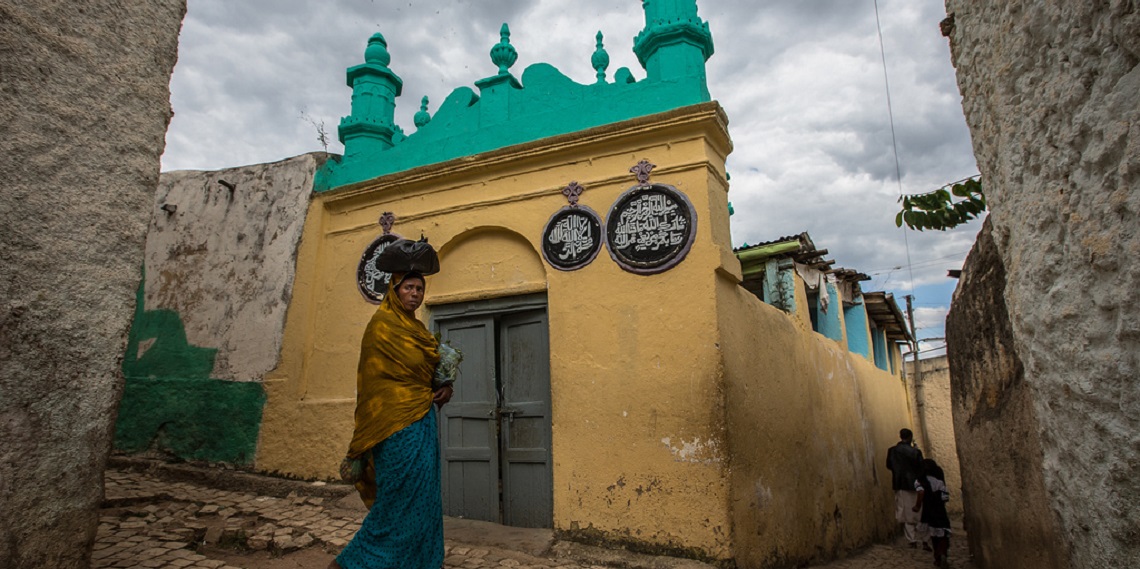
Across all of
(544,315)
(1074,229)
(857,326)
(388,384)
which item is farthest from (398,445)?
(857,326)

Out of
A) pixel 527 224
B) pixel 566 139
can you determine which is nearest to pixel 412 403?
pixel 527 224

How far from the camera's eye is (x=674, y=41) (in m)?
5.03

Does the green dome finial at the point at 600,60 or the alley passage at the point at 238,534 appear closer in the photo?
the alley passage at the point at 238,534

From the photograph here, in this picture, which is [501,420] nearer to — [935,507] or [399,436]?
[399,436]

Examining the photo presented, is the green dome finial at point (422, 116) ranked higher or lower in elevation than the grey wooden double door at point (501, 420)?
higher

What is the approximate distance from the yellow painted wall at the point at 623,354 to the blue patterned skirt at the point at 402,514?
1.74 metres

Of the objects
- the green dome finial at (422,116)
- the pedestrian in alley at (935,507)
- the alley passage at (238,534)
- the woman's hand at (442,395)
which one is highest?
the green dome finial at (422,116)

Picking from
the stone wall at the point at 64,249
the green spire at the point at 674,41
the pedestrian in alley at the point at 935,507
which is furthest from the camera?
the pedestrian in alley at the point at 935,507

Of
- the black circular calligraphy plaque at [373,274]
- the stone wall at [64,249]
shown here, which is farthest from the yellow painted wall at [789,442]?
the stone wall at [64,249]

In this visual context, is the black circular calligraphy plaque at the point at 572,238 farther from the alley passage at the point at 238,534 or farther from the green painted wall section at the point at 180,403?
the green painted wall section at the point at 180,403

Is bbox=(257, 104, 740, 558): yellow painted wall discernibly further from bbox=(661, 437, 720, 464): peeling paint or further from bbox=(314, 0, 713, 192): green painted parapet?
bbox=(314, 0, 713, 192): green painted parapet

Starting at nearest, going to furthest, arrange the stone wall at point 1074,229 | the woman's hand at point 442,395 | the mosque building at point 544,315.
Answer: the stone wall at point 1074,229, the woman's hand at point 442,395, the mosque building at point 544,315

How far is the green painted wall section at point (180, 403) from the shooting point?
5949 mm

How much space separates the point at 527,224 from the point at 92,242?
3.12 m
